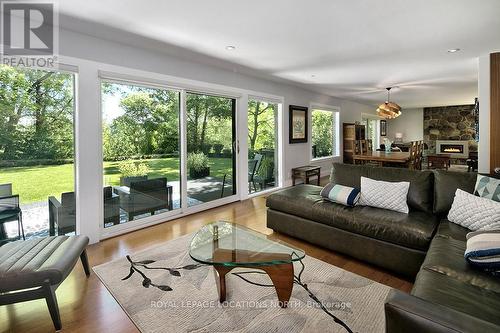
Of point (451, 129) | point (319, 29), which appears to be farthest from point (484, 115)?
point (451, 129)

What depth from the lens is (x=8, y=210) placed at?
8.70 feet

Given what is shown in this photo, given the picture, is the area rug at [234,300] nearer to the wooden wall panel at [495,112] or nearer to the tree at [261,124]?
the wooden wall panel at [495,112]

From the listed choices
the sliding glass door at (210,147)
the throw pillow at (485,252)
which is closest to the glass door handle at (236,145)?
the sliding glass door at (210,147)

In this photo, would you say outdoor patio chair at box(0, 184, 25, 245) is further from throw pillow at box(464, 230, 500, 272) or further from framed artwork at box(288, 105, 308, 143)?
framed artwork at box(288, 105, 308, 143)

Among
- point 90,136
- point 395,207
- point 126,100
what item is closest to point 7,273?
point 90,136

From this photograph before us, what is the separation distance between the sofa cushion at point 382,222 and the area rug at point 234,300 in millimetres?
419

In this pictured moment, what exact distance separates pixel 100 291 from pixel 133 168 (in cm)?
177

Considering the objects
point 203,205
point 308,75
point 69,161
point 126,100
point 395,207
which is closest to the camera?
point 395,207

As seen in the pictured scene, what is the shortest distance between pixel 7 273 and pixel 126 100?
232 cm

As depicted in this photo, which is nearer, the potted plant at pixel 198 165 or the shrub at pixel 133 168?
Result: the shrub at pixel 133 168

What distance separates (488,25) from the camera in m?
2.79

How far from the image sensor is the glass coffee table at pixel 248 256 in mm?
1745

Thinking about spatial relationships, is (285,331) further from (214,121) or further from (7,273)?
(214,121)

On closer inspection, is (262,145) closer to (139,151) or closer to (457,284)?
(139,151)
